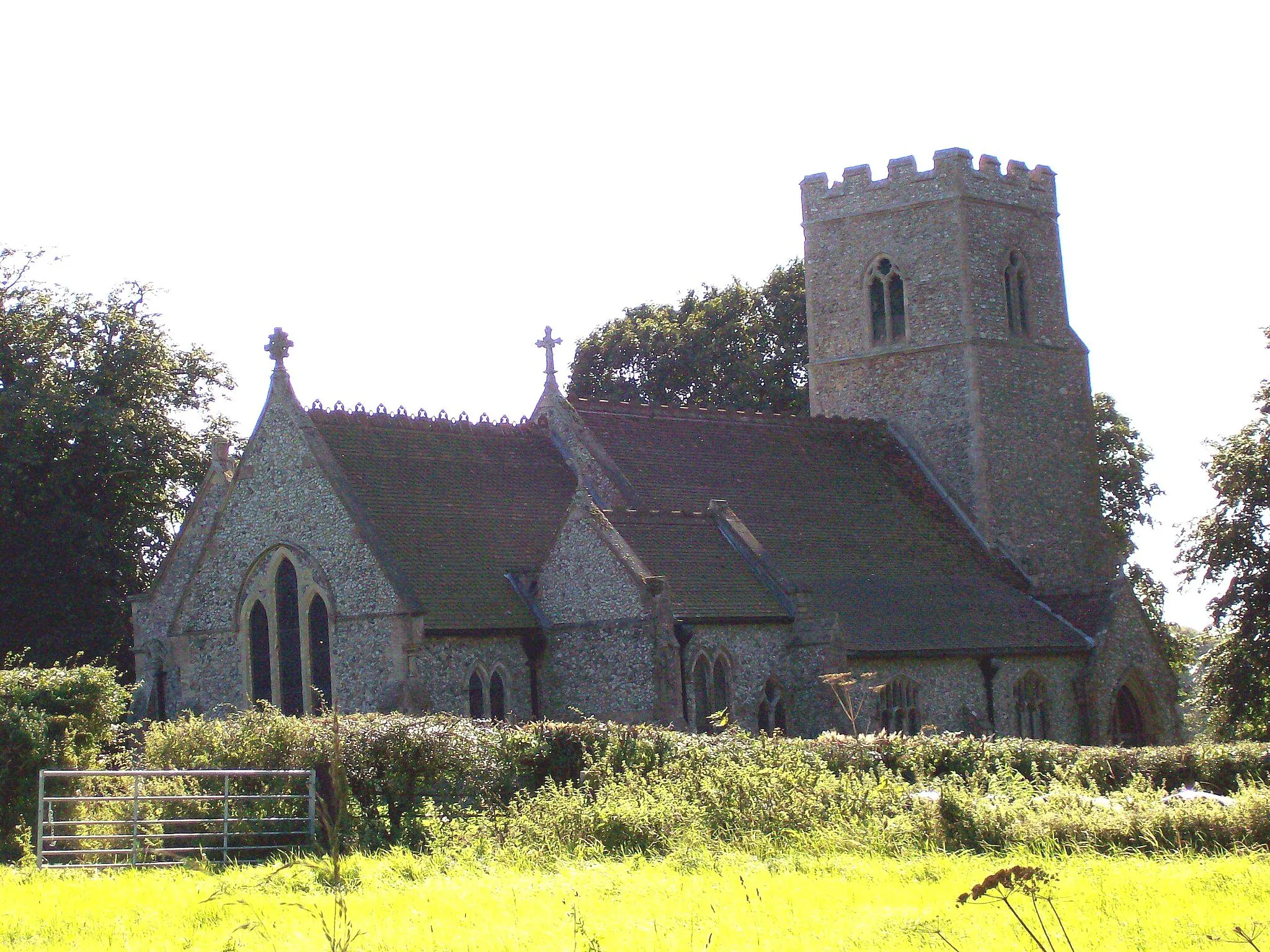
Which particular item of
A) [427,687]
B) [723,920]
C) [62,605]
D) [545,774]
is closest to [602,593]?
[427,687]

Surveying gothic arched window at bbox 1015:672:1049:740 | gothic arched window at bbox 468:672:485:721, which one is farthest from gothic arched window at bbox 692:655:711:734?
gothic arched window at bbox 1015:672:1049:740

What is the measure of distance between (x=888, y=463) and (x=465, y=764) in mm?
17010

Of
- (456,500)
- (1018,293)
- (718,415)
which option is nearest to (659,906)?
(456,500)

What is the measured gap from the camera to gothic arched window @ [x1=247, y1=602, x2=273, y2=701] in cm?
2666

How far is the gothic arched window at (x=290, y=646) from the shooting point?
26.2 m

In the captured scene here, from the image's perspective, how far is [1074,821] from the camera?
14.8 meters

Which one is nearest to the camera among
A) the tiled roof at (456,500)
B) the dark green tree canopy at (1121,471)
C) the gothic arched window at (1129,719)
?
the tiled roof at (456,500)

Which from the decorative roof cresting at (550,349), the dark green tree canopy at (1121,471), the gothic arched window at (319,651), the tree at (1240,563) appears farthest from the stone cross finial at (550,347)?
the dark green tree canopy at (1121,471)

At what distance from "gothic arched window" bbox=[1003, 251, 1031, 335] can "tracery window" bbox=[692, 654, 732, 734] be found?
45.0 feet

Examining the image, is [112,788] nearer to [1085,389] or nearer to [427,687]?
[427,687]

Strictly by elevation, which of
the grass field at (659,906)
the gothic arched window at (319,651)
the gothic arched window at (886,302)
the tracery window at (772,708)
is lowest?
the grass field at (659,906)

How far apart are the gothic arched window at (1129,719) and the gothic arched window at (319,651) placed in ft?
46.6

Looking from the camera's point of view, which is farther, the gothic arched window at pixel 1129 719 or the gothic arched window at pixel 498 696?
the gothic arched window at pixel 1129 719

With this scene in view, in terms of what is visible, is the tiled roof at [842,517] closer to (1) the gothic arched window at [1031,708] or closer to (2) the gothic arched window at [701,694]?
(1) the gothic arched window at [1031,708]
